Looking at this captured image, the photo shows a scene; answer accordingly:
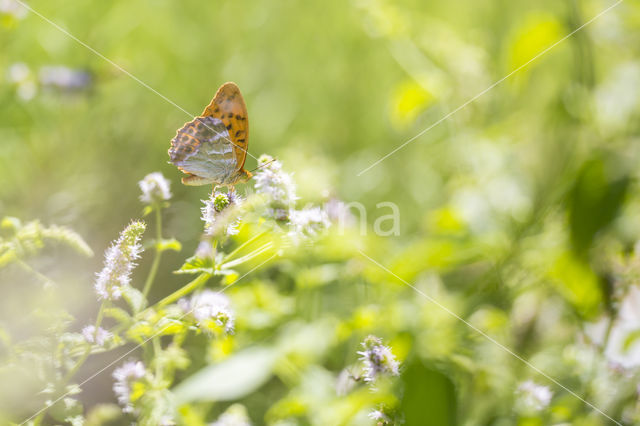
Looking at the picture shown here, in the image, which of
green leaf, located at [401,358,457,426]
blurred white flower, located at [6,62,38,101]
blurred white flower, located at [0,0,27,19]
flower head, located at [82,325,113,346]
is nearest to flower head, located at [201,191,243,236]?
flower head, located at [82,325,113,346]

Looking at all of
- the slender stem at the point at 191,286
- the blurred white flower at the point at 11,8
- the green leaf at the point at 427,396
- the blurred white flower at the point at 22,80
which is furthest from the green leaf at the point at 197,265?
the blurred white flower at the point at 22,80

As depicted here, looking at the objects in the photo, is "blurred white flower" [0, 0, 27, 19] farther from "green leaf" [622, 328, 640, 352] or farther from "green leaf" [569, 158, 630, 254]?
"green leaf" [622, 328, 640, 352]

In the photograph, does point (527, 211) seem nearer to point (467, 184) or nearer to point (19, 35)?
point (467, 184)

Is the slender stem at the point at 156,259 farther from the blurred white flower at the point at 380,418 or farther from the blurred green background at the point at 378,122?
the blurred white flower at the point at 380,418

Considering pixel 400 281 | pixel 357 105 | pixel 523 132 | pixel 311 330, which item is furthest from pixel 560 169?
pixel 357 105

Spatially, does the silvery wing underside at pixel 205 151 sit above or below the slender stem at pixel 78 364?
above

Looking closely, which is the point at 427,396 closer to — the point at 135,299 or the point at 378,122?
the point at 135,299
